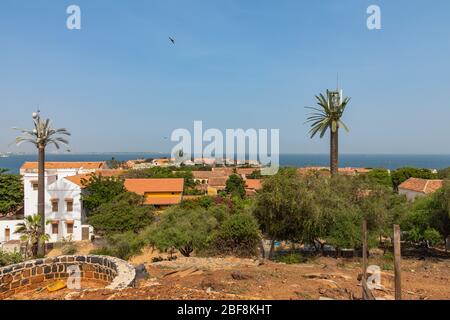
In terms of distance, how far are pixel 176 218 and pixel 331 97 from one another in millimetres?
15095

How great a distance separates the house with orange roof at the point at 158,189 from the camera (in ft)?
148

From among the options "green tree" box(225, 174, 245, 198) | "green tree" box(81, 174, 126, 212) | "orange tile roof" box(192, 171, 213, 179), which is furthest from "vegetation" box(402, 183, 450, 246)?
"orange tile roof" box(192, 171, 213, 179)

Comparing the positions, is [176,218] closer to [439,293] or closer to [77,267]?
[77,267]

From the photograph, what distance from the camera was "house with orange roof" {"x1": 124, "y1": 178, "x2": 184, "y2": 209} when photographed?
4516 cm

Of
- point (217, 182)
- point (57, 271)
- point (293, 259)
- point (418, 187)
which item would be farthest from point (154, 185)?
point (418, 187)

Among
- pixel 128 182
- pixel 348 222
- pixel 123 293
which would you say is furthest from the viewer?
pixel 128 182

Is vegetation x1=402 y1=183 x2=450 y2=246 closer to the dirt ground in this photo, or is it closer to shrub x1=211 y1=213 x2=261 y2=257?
the dirt ground

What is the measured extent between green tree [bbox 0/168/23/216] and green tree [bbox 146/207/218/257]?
21.2m

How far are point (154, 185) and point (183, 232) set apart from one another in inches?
1108

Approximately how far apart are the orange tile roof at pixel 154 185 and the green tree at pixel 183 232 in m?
23.8

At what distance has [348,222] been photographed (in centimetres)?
1789

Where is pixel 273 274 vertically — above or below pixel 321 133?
below

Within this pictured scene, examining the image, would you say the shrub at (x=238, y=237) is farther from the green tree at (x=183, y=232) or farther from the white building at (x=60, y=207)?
the white building at (x=60, y=207)
